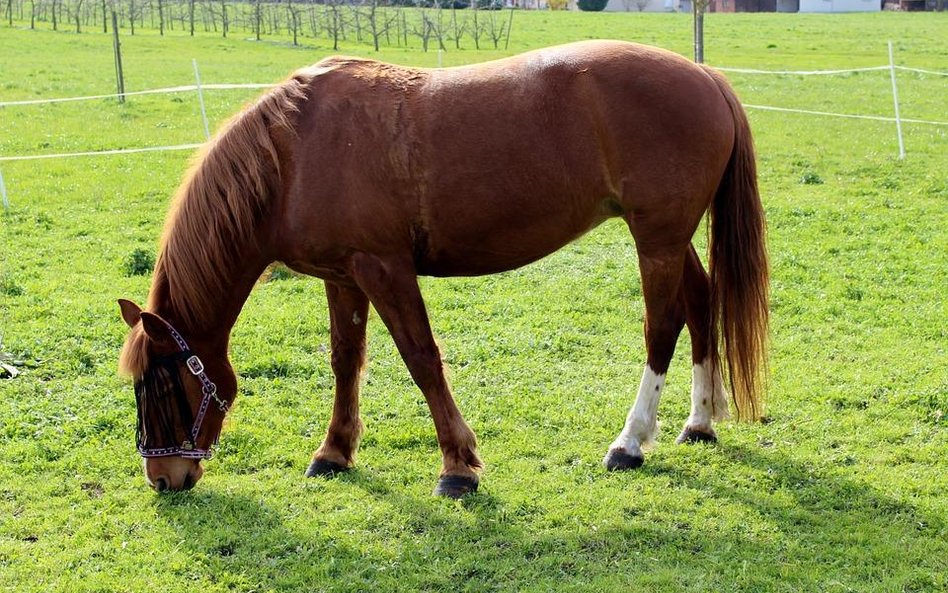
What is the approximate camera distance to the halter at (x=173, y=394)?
13.9 ft

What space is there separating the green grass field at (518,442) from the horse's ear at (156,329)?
743mm

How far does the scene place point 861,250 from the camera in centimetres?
841

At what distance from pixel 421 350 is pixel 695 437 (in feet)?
5.25

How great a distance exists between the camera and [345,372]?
16.1 ft

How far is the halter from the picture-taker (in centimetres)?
425

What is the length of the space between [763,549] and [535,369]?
2386 mm

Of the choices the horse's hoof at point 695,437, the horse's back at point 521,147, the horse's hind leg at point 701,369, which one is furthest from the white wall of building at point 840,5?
the horse's back at point 521,147

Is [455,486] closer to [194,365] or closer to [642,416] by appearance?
[642,416]

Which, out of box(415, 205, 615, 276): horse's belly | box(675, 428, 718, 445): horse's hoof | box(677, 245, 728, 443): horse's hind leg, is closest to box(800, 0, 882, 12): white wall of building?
box(677, 245, 728, 443): horse's hind leg

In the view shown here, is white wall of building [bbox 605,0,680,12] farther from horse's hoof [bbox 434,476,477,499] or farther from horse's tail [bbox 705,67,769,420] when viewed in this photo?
horse's hoof [bbox 434,476,477,499]

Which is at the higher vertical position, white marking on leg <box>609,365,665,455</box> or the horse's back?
the horse's back

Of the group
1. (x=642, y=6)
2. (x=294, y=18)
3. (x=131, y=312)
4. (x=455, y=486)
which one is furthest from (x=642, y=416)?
(x=642, y=6)

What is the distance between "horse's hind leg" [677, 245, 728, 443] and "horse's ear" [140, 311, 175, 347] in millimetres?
2566

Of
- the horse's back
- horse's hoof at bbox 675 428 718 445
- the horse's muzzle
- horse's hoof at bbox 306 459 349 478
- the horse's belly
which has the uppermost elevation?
the horse's back
